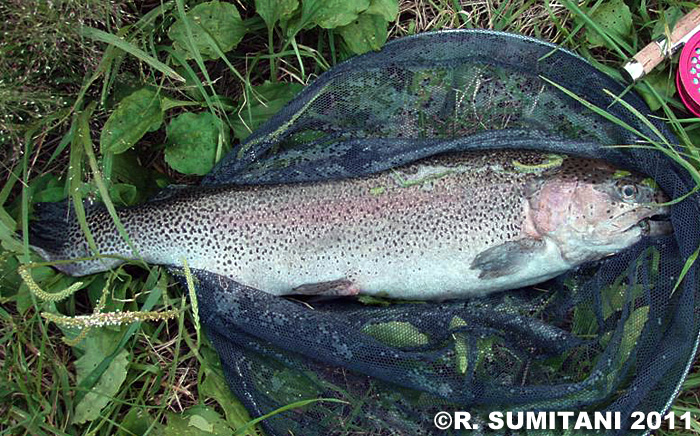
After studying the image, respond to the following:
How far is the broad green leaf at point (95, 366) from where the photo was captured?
10.2ft

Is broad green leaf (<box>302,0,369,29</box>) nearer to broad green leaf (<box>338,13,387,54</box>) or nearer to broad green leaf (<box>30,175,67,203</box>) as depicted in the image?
broad green leaf (<box>338,13,387,54</box>)

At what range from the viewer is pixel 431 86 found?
3189 millimetres

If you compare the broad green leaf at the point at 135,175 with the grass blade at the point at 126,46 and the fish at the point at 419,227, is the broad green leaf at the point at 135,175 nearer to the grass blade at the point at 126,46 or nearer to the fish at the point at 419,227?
the fish at the point at 419,227

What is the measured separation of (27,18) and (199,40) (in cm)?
75

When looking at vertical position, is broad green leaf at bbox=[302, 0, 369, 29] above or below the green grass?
above

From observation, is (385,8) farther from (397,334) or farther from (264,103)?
(397,334)

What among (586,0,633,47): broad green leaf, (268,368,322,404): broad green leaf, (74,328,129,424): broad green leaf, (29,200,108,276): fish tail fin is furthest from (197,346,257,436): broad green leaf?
(586,0,633,47): broad green leaf

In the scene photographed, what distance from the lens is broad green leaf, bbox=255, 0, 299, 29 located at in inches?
125

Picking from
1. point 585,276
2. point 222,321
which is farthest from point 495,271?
point 222,321

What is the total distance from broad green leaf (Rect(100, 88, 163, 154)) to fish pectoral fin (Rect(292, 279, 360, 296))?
1.05 metres

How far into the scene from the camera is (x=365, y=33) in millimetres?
3209

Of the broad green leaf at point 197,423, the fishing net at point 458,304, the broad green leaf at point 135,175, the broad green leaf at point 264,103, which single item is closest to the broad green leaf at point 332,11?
the fishing net at point 458,304

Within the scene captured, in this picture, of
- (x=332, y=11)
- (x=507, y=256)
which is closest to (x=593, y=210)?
(x=507, y=256)

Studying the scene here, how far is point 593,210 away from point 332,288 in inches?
48.1
